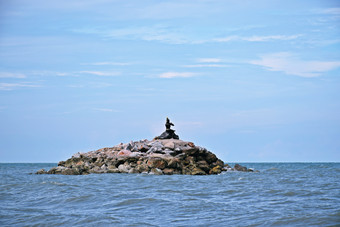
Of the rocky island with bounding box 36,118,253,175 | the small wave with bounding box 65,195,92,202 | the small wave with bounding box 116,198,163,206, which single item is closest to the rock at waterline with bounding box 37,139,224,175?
the rocky island with bounding box 36,118,253,175

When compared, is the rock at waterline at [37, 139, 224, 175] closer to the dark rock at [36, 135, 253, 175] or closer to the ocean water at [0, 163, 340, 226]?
the dark rock at [36, 135, 253, 175]

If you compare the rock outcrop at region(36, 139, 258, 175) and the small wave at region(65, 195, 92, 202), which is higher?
the rock outcrop at region(36, 139, 258, 175)

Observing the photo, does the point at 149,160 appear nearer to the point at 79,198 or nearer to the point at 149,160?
the point at 149,160

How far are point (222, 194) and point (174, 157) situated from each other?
16.3 meters

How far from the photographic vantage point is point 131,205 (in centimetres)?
1562

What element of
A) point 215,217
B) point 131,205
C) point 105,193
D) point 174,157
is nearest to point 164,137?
point 174,157

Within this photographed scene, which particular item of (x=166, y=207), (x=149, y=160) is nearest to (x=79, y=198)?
(x=166, y=207)

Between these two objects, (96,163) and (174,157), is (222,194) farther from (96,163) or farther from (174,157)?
(96,163)

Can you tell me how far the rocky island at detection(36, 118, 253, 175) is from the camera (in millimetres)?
33594

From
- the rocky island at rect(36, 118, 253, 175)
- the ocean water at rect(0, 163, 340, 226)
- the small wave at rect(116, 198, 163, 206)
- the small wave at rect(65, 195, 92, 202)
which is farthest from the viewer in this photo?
the rocky island at rect(36, 118, 253, 175)

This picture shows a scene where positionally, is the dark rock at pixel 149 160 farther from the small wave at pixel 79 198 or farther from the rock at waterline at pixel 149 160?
the small wave at pixel 79 198

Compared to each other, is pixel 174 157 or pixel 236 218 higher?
pixel 174 157

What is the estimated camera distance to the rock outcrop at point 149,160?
110 feet

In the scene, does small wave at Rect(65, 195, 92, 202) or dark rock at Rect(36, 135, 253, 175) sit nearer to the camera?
small wave at Rect(65, 195, 92, 202)
